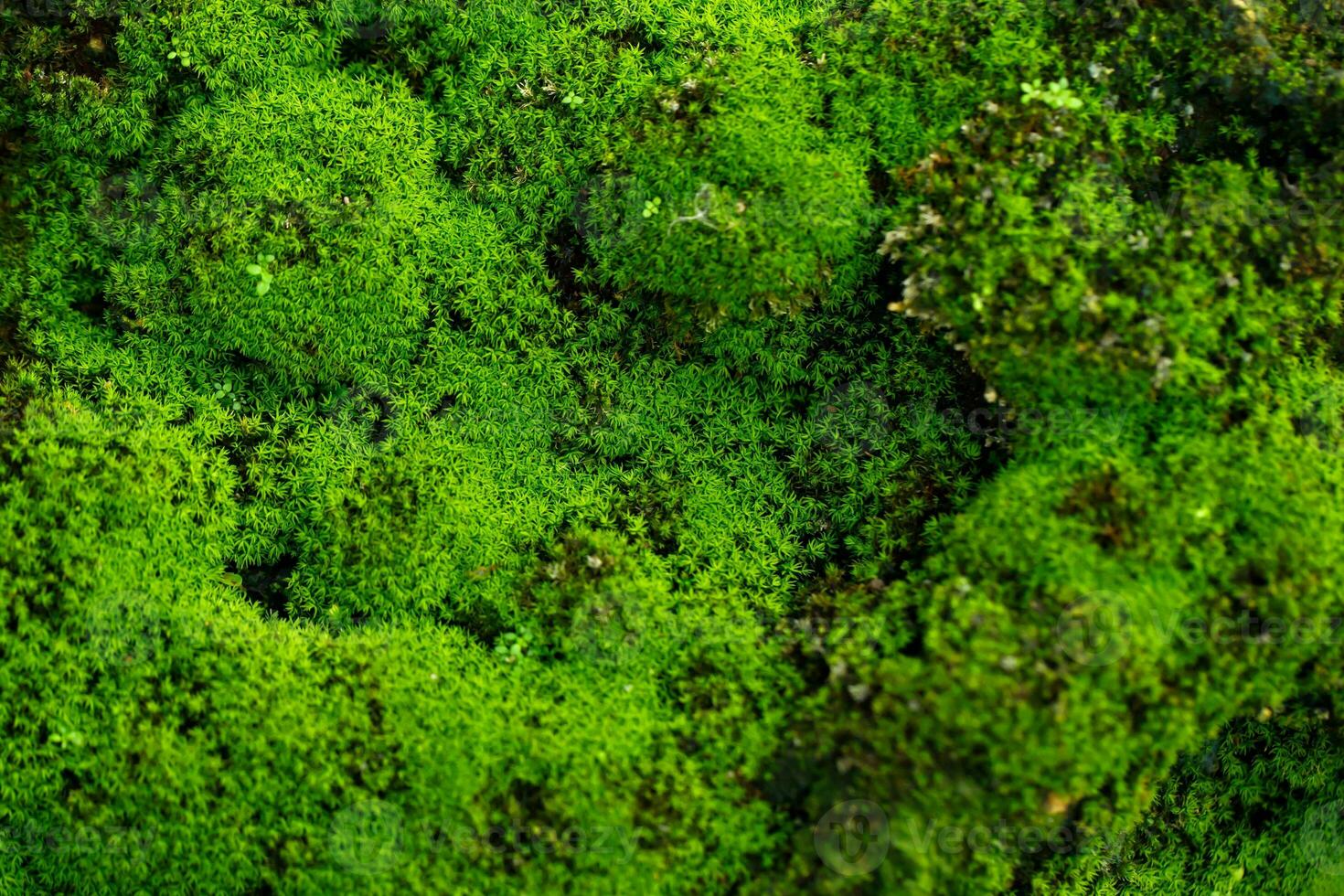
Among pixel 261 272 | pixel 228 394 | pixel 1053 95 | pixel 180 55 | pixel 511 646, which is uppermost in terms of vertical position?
pixel 1053 95

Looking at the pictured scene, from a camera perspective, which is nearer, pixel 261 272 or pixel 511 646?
pixel 511 646

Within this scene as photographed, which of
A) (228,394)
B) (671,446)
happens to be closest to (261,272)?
(228,394)

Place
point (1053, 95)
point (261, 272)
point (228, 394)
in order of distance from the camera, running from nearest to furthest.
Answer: point (1053, 95) → point (261, 272) → point (228, 394)

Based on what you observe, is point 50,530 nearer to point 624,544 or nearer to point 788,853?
point 624,544

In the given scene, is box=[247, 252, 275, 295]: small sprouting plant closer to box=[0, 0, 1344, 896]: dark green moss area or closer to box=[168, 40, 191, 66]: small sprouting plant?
box=[0, 0, 1344, 896]: dark green moss area

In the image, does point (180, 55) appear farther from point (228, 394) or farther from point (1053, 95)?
point (1053, 95)

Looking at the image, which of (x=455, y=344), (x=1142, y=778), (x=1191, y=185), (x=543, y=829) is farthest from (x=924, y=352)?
(x=543, y=829)

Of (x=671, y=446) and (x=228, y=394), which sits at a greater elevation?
(x=671, y=446)

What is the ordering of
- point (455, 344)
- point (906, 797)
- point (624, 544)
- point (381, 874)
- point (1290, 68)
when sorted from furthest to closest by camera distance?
point (455, 344)
point (624, 544)
point (1290, 68)
point (381, 874)
point (906, 797)
